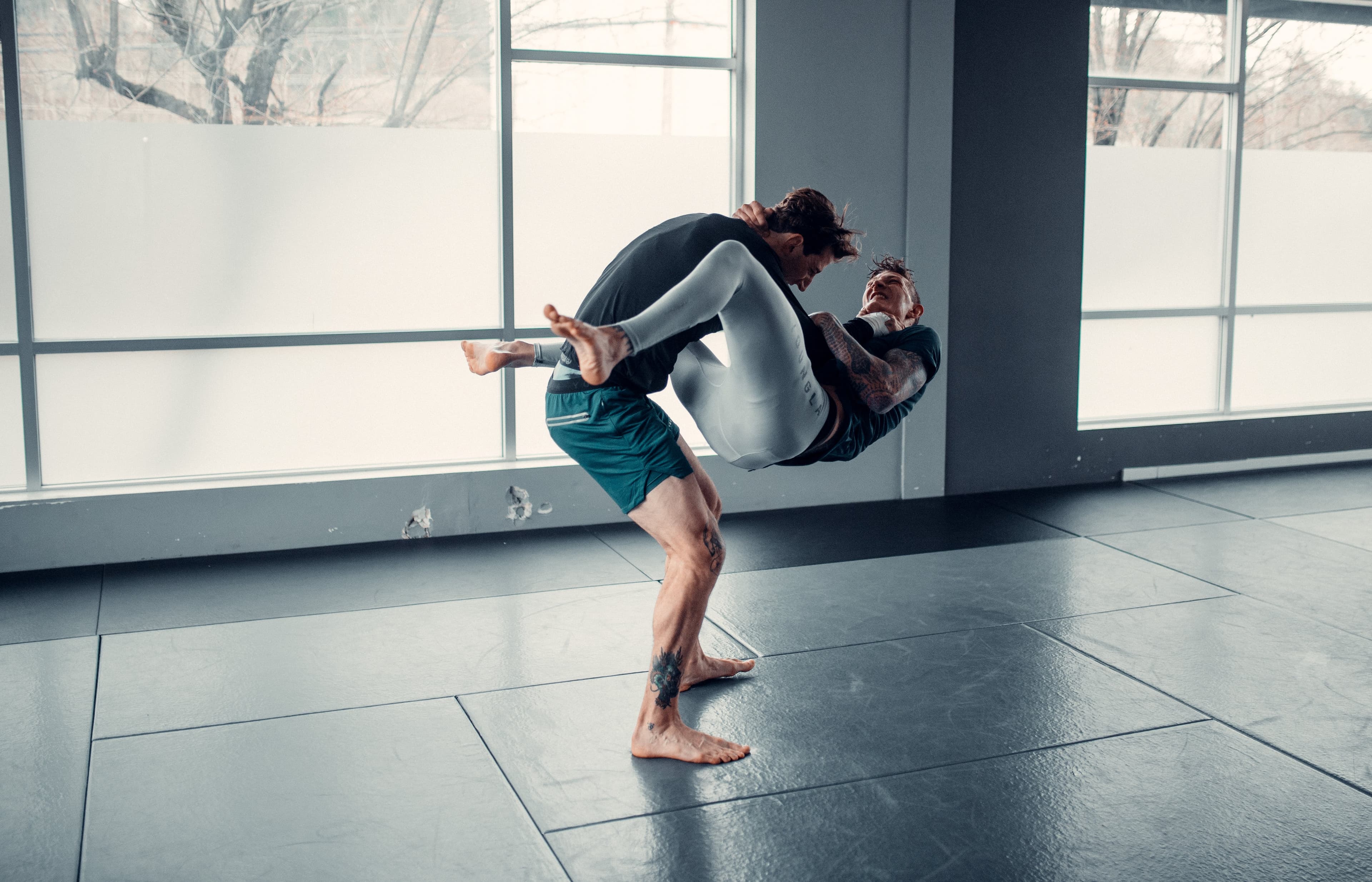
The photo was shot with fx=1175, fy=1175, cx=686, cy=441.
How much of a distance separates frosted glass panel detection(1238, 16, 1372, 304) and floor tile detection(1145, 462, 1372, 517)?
102 cm

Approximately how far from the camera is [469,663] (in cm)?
359

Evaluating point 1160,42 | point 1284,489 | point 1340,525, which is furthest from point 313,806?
point 1160,42

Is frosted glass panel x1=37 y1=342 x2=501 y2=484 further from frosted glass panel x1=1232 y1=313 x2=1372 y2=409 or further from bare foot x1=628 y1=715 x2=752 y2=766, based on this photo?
frosted glass panel x1=1232 y1=313 x2=1372 y2=409

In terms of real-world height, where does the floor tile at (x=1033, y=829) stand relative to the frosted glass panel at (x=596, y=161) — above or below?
below

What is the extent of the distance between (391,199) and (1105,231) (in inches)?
145

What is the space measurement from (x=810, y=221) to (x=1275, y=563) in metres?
2.84

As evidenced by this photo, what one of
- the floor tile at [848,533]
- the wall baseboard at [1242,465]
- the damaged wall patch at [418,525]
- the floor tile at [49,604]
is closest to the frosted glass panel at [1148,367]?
the wall baseboard at [1242,465]

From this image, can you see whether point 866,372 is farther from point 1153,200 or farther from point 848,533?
point 1153,200

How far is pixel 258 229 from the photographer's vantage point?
15.9ft

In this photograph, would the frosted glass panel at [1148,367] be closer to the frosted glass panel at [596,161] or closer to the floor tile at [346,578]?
the frosted glass panel at [596,161]

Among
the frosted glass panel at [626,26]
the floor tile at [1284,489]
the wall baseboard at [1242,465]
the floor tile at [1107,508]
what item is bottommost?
the floor tile at [1107,508]

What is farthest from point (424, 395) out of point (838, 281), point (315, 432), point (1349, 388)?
point (1349, 388)

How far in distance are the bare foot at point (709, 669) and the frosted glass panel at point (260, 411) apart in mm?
2153

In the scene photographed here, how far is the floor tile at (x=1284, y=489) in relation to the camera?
223 inches
